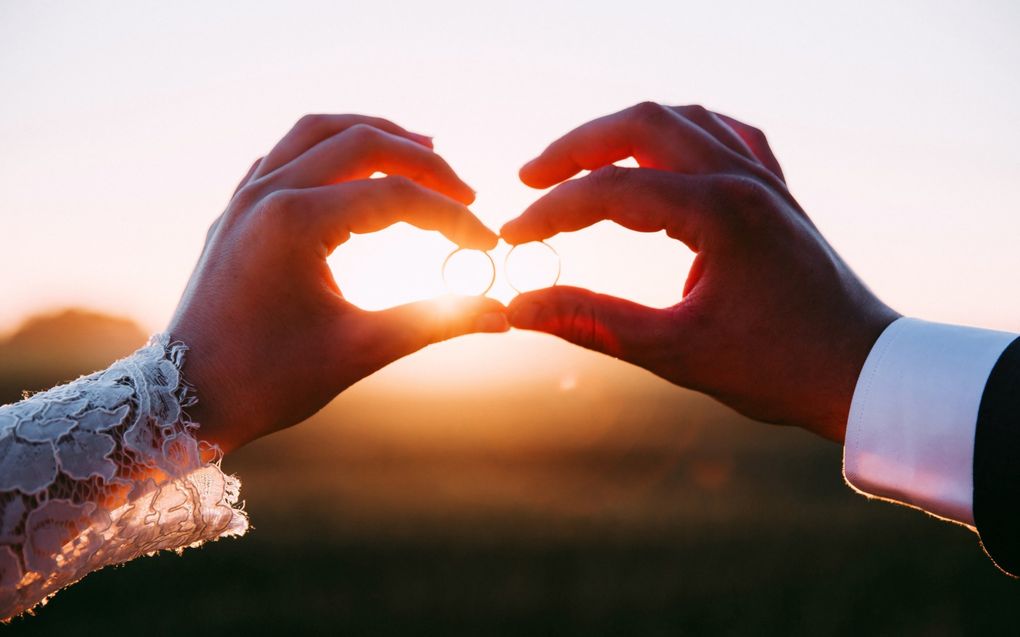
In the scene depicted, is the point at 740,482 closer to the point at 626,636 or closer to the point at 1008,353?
the point at 626,636

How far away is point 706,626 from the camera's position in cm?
1695

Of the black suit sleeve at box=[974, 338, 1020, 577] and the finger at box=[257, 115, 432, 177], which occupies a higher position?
the finger at box=[257, 115, 432, 177]

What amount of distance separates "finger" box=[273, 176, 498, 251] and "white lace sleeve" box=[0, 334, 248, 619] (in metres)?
0.77

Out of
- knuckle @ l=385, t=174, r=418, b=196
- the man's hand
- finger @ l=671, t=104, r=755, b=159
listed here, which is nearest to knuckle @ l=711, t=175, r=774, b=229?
the man's hand

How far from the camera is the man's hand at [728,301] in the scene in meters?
3.02

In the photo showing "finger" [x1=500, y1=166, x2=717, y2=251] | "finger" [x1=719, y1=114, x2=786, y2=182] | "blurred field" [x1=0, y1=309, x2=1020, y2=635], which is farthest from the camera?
"blurred field" [x1=0, y1=309, x2=1020, y2=635]

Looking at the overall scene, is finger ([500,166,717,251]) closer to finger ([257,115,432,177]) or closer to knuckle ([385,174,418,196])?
knuckle ([385,174,418,196])

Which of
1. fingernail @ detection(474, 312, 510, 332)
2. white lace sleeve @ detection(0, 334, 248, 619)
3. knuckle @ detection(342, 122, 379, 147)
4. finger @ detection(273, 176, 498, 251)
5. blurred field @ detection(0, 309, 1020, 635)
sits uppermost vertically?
knuckle @ detection(342, 122, 379, 147)

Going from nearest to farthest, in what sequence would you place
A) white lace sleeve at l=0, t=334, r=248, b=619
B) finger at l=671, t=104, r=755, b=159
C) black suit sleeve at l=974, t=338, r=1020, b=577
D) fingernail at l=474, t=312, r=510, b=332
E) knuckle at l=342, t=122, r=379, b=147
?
white lace sleeve at l=0, t=334, r=248, b=619 < black suit sleeve at l=974, t=338, r=1020, b=577 < fingernail at l=474, t=312, r=510, b=332 < knuckle at l=342, t=122, r=379, b=147 < finger at l=671, t=104, r=755, b=159

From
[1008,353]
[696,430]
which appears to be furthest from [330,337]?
[696,430]

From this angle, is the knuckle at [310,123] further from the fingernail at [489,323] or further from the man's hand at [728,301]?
the fingernail at [489,323]

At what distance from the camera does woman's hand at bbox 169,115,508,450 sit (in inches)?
119

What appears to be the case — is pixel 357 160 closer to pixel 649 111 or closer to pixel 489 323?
pixel 489 323

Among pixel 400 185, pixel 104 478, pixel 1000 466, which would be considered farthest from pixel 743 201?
pixel 104 478
